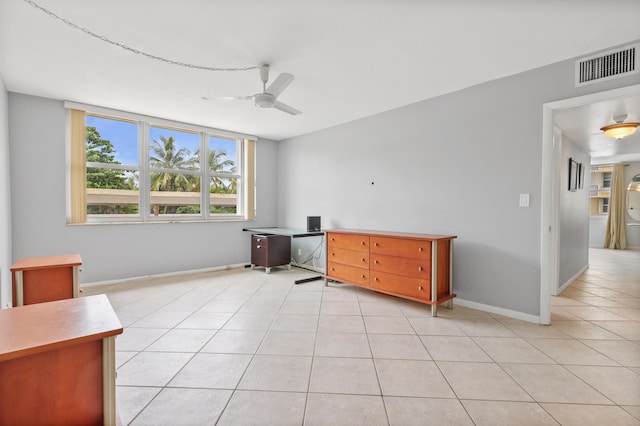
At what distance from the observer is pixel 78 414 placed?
99 centimetres

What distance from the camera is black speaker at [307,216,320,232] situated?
4.74m

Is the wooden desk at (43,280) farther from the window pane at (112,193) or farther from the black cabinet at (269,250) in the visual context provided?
the black cabinet at (269,250)

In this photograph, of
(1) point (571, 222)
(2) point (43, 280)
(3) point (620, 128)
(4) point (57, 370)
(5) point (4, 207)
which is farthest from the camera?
(1) point (571, 222)

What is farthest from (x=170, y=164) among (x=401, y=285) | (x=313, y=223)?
(x=401, y=285)

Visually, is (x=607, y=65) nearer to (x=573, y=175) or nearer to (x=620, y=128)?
(x=620, y=128)

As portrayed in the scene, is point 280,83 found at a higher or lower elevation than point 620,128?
higher

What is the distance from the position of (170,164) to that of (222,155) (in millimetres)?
936

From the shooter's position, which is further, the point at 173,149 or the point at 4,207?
the point at 173,149

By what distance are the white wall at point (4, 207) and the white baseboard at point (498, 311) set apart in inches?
184

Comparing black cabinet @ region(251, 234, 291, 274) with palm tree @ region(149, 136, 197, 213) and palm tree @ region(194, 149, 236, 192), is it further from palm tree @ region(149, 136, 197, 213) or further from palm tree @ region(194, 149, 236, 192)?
palm tree @ region(149, 136, 197, 213)

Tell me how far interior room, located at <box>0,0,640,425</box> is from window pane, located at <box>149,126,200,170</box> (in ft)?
0.10

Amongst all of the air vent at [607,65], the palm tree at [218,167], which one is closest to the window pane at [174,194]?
the palm tree at [218,167]

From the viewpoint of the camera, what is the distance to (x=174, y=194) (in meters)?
4.75

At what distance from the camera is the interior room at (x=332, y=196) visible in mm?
1812
